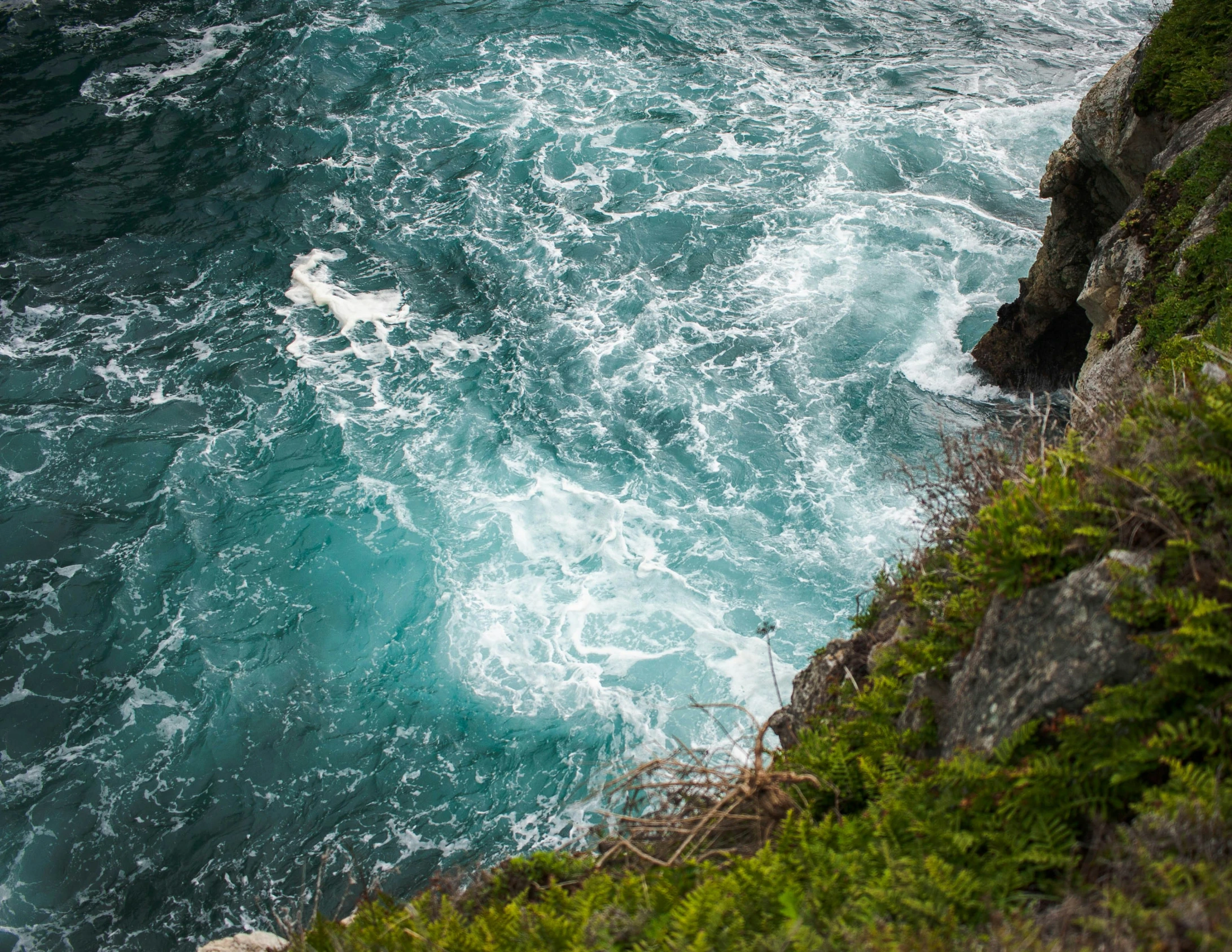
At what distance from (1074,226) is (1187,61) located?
3718 mm

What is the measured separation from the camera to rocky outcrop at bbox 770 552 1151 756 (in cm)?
527

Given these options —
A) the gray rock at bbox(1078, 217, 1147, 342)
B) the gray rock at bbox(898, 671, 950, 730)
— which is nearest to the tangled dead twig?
the gray rock at bbox(898, 671, 950, 730)

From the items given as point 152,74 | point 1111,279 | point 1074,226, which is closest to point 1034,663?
point 1111,279

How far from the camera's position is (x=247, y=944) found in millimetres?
9016

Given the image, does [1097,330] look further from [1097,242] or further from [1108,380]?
[1108,380]

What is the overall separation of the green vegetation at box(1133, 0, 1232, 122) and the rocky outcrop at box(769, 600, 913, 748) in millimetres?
11663

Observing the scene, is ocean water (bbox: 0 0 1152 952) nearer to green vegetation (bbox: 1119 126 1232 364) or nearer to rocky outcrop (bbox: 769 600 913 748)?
rocky outcrop (bbox: 769 600 913 748)

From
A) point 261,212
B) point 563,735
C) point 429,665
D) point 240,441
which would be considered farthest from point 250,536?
point 261,212

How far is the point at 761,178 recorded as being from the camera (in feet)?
89.0

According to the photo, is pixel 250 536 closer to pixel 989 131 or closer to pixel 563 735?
pixel 563 735

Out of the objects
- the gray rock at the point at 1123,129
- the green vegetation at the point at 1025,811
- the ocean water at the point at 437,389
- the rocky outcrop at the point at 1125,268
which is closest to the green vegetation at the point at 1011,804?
the green vegetation at the point at 1025,811

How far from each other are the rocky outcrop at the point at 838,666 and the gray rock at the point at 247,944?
5381mm

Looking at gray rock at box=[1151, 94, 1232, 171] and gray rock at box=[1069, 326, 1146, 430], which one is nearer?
gray rock at box=[1069, 326, 1146, 430]

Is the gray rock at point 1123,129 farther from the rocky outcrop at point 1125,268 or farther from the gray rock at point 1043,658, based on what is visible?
the gray rock at point 1043,658
